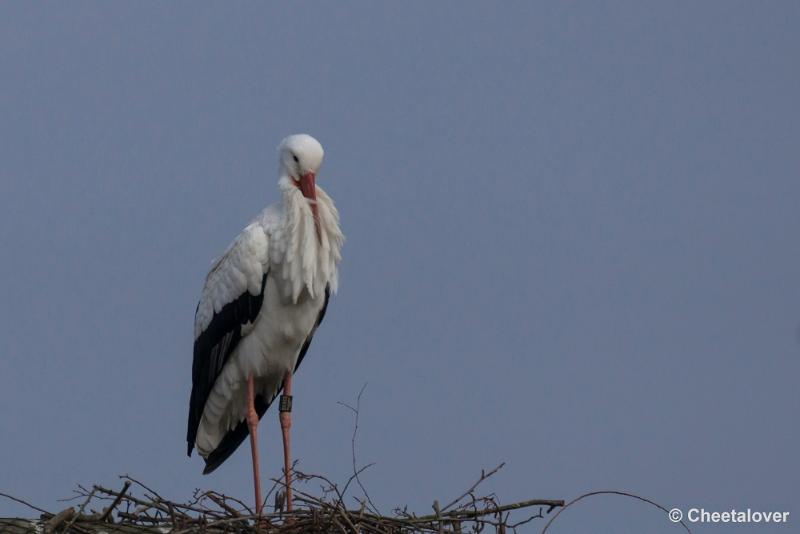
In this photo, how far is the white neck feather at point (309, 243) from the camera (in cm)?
738

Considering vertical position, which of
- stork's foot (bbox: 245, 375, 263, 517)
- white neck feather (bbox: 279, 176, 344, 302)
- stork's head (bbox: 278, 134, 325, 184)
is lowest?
stork's foot (bbox: 245, 375, 263, 517)

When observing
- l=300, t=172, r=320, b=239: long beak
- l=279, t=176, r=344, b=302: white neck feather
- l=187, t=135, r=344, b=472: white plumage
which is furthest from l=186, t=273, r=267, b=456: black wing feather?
l=300, t=172, r=320, b=239: long beak

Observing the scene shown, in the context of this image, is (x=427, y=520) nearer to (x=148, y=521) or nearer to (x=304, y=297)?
(x=148, y=521)

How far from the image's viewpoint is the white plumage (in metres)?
7.42

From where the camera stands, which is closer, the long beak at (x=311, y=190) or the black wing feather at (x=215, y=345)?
the long beak at (x=311, y=190)

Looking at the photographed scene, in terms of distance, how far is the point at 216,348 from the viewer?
7.80 meters

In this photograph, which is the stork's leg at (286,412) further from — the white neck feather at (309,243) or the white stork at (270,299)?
the white neck feather at (309,243)

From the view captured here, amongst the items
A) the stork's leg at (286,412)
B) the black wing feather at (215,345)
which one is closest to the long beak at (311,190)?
the black wing feather at (215,345)

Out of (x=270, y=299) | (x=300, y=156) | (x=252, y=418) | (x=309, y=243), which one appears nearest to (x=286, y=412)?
(x=252, y=418)

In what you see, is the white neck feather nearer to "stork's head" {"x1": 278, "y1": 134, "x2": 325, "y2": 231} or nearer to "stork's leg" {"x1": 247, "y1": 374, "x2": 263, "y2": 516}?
"stork's head" {"x1": 278, "y1": 134, "x2": 325, "y2": 231}

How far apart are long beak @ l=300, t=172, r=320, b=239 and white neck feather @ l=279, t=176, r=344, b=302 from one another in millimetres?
16

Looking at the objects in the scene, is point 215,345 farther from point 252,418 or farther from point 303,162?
point 303,162

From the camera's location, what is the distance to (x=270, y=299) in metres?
7.55

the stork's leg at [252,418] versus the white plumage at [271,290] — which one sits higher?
the white plumage at [271,290]
